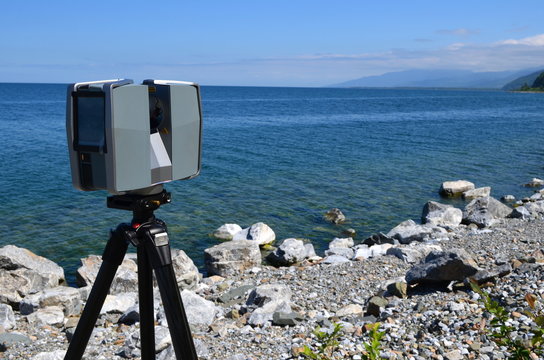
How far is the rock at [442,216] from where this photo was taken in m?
14.3

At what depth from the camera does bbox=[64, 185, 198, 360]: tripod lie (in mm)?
2543

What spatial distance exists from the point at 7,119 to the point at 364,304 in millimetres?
46303

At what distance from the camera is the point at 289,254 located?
1099 cm

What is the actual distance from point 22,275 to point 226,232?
4969 millimetres

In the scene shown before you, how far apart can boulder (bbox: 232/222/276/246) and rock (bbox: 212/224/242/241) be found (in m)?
0.20

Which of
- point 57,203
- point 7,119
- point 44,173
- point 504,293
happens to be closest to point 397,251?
point 504,293

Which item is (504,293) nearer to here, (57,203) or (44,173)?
(57,203)

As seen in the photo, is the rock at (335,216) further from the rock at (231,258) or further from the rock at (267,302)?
the rock at (267,302)

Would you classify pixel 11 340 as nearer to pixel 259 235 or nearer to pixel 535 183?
pixel 259 235

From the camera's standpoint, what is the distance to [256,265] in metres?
10.6

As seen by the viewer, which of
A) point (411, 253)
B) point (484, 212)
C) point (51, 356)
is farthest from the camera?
point (484, 212)

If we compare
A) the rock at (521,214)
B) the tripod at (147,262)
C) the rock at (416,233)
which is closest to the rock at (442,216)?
the rock at (521,214)

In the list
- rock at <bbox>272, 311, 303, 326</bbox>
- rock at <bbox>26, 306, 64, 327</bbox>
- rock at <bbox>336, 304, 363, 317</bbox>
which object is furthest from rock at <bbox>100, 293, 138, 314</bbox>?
rock at <bbox>336, 304, 363, 317</bbox>

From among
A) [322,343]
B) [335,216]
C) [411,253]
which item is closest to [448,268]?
[322,343]
